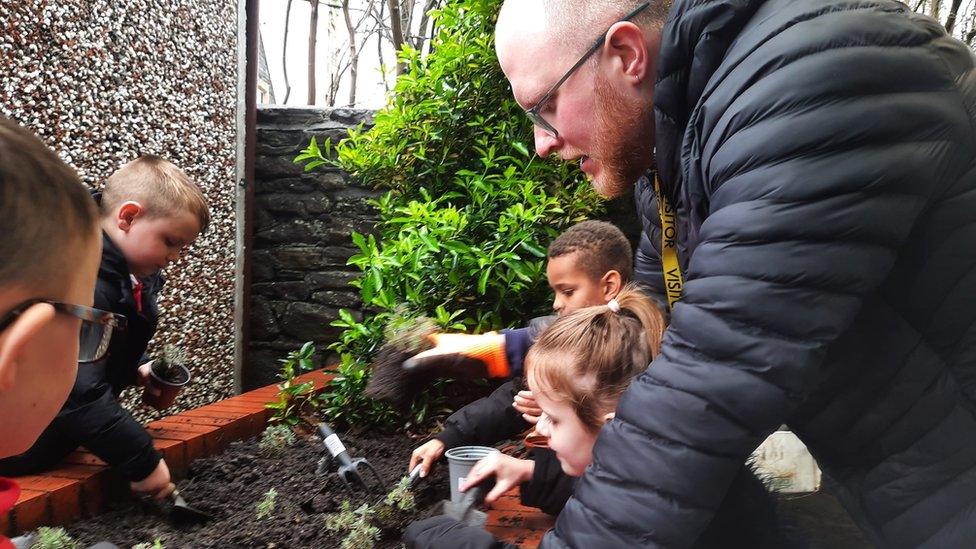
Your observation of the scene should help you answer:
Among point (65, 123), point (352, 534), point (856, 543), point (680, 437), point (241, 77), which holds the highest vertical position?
point (241, 77)

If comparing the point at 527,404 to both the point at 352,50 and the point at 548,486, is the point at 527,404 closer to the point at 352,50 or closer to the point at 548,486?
the point at 548,486

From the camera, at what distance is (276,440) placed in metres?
2.88

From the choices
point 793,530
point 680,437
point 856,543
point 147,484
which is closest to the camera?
point 680,437

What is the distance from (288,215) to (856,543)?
4856 mm

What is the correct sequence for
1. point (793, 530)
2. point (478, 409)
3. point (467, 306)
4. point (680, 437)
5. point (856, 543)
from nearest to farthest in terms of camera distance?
point (680, 437)
point (793, 530)
point (856, 543)
point (478, 409)
point (467, 306)

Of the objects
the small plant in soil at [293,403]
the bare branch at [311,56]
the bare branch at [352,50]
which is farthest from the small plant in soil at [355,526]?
the bare branch at [311,56]

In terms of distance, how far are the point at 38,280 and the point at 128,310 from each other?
188 centimetres

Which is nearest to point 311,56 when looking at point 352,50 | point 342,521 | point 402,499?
point 352,50

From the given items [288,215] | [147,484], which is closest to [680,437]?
[147,484]

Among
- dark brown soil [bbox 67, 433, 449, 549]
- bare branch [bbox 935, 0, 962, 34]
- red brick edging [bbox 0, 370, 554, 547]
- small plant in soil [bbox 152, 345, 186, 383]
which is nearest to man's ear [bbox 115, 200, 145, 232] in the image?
small plant in soil [bbox 152, 345, 186, 383]

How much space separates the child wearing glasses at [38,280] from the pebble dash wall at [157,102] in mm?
2821

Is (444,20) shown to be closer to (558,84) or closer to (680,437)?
(558,84)

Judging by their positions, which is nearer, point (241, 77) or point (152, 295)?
point (152, 295)

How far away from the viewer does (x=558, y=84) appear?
1.67m
